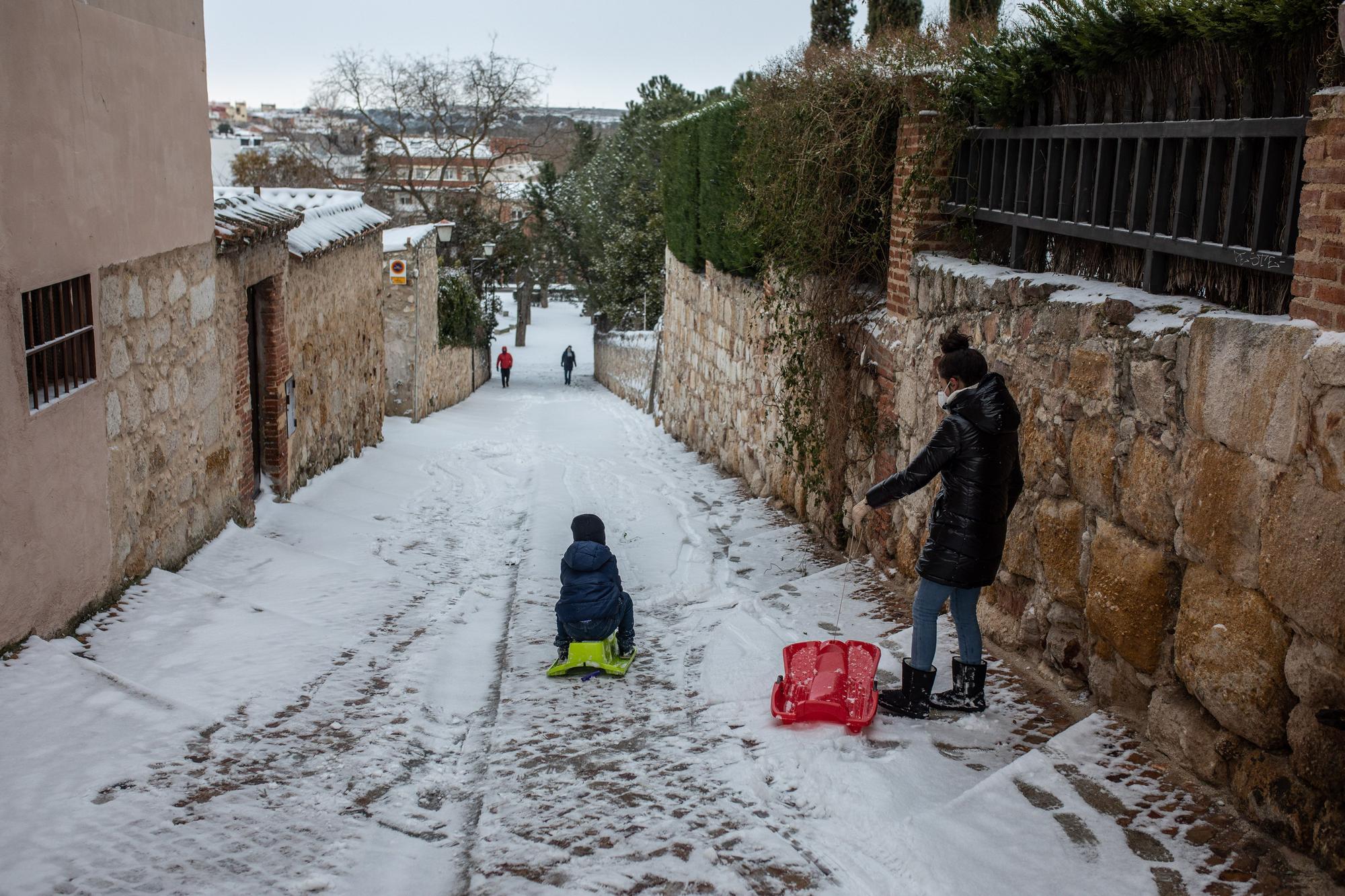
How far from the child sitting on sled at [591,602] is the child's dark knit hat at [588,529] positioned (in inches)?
3.5

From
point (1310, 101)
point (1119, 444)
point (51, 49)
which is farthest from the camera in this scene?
point (51, 49)

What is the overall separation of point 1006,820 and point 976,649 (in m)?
1.06

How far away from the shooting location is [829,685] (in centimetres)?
452

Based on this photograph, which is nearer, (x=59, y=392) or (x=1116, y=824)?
(x=1116, y=824)

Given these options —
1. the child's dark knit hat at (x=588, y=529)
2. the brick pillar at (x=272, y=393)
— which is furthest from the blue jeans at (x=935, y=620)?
the brick pillar at (x=272, y=393)

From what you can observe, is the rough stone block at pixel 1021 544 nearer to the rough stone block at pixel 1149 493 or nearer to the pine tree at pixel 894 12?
the rough stone block at pixel 1149 493

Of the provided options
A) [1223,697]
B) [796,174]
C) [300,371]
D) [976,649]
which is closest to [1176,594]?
[1223,697]

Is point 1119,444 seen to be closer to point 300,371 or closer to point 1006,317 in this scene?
point 1006,317

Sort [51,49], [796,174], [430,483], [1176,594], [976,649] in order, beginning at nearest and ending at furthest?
[1176,594]
[976,649]
[51,49]
[796,174]
[430,483]

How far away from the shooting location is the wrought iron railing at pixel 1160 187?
3650 millimetres

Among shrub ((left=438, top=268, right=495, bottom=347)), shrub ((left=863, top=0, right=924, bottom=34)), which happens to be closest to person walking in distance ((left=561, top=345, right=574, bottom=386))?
shrub ((left=438, top=268, right=495, bottom=347))

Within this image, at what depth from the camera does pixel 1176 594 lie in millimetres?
3883

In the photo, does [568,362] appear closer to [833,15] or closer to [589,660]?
[833,15]

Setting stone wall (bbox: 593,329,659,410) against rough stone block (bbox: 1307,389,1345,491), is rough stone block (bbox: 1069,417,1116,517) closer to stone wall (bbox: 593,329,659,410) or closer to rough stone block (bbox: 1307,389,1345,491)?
rough stone block (bbox: 1307,389,1345,491)
